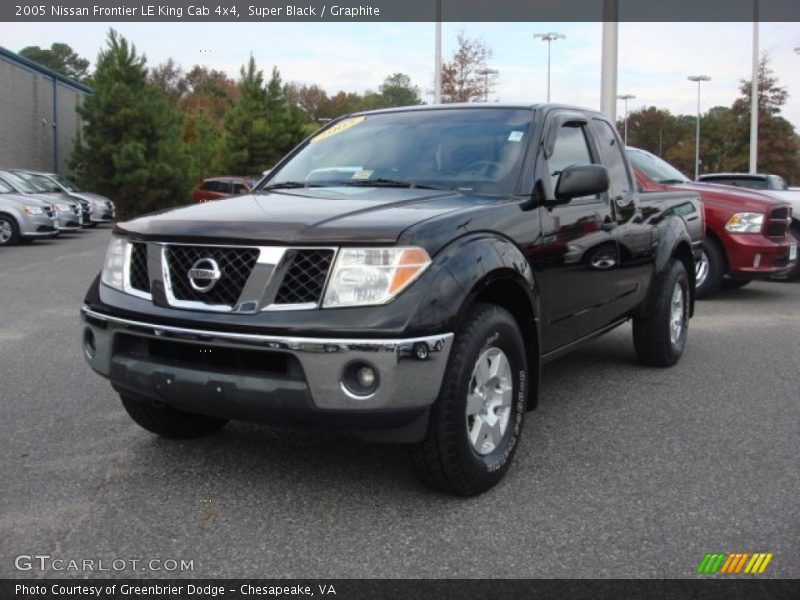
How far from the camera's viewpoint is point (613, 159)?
566 centimetres

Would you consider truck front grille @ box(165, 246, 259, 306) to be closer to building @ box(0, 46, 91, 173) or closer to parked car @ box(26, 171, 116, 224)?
parked car @ box(26, 171, 116, 224)

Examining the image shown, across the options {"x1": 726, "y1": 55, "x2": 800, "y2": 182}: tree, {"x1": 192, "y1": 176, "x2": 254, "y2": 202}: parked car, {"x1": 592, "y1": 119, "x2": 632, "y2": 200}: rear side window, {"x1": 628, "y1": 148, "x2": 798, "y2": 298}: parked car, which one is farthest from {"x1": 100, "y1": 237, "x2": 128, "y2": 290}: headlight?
{"x1": 726, "y1": 55, "x2": 800, "y2": 182}: tree

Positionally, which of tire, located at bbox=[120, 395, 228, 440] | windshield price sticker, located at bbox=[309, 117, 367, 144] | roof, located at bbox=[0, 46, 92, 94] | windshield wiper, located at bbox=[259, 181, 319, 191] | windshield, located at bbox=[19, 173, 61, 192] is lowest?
tire, located at bbox=[120, 395, 228, 440]

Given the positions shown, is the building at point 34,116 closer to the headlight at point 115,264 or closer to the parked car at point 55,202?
the parked car at point 55,202

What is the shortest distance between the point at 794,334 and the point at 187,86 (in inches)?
2522

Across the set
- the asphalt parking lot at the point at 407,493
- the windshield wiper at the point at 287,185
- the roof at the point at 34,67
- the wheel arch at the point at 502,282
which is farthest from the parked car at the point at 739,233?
the roof at the point at 34,67

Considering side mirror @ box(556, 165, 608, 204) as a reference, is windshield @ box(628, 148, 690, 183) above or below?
above

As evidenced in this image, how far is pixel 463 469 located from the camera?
3490mm

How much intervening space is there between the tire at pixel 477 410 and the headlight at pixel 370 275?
1.22 feet

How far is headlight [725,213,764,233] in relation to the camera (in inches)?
377

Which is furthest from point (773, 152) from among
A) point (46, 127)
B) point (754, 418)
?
point (754, 418)

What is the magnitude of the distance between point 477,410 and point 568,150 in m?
2.05

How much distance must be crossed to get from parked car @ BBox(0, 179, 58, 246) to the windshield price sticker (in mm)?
13818
